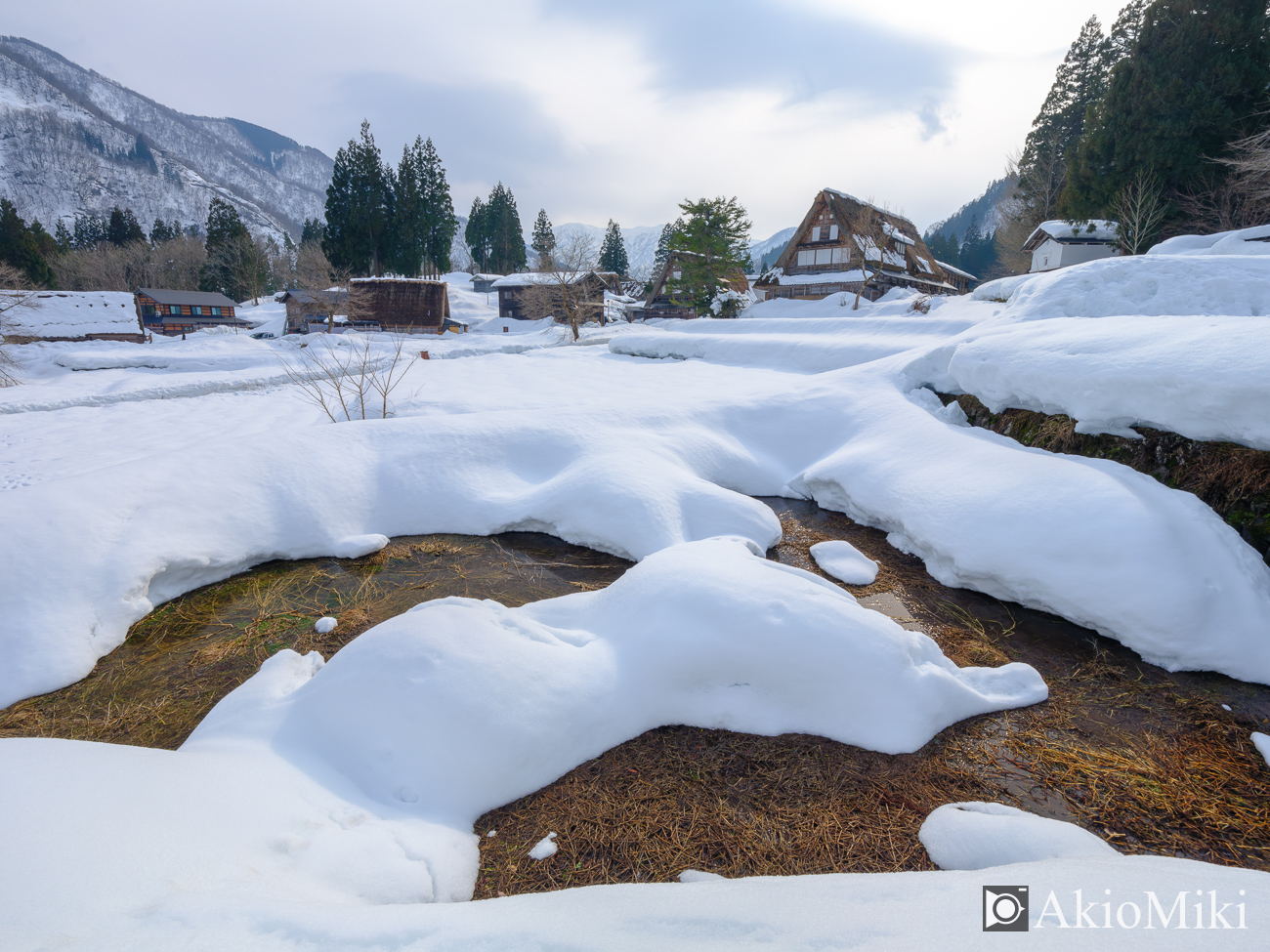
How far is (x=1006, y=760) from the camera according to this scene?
302 cm

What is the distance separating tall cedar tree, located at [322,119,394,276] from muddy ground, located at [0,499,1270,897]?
41.7 metres

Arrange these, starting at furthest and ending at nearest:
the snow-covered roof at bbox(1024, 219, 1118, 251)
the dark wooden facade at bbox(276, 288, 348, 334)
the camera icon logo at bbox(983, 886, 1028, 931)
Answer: the dark wooden facade at bbox(276, 288, 348, 334) < the snow-covered roof at bbox(1024, 219, 1118, 251) < the camera icon logo at bbox(983, 886, 1028, 931)

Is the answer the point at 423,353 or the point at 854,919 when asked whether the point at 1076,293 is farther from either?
the point at 423,353

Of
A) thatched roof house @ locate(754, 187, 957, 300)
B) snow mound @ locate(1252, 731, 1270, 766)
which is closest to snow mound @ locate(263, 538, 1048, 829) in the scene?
snow mound @ locate(1252, 731, 1270, 766)

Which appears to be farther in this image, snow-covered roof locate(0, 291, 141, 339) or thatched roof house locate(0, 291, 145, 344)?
snow-covered roof locate(0, 291, 141, 339)

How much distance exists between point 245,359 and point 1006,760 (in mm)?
25508

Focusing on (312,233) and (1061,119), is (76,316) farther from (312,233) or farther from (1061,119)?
(1061,119)

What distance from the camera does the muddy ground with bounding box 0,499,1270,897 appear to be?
8.12 ft

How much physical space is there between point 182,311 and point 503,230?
31.4 m

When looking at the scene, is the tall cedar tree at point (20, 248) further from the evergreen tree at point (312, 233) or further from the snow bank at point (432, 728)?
the snow bank at point (432, 728)

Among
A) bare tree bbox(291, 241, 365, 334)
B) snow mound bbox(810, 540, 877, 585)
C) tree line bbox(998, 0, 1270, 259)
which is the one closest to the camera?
snow mound bbox(810, 540, 877, 585)

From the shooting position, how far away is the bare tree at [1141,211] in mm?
18109

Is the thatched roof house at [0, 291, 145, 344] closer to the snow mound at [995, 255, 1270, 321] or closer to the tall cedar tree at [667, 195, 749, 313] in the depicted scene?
the tall cedar tree at [667, 195, 749, 313]

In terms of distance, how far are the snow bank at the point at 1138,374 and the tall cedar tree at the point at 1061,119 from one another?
29971 millimetres
